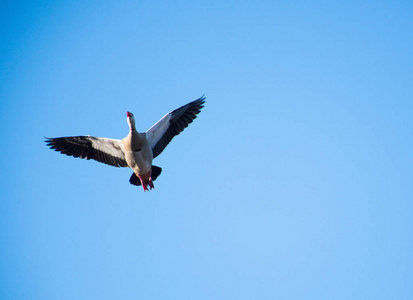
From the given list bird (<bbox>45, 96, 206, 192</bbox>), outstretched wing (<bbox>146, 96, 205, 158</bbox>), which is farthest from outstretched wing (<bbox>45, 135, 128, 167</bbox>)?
outstretched wing (<bbox>146, 96, 205, 158</bbox>)

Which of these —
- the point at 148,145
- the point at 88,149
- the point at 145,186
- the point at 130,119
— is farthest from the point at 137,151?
the point at 88,149

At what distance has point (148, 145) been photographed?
8.07 m

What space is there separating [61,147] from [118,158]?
1.31 metres

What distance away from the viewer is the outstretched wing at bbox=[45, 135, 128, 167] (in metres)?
8.53

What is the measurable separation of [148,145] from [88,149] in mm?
1566

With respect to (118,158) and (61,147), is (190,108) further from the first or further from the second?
(61,147)

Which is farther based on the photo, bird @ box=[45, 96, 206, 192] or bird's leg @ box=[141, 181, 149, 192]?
bird's leg @ box=[141, 181, 149, 192]

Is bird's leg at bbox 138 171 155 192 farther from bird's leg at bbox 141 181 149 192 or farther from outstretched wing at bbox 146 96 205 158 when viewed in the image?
outstretched wing at bbox 146 96 205 158

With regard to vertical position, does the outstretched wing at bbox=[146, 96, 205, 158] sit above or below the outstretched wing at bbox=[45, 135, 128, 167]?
above

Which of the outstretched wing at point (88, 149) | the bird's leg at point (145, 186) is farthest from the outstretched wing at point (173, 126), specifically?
the outstretched wing at point (88, 149)

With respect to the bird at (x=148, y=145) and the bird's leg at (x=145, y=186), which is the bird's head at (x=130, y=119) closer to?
the bird at (x=148, y=145)

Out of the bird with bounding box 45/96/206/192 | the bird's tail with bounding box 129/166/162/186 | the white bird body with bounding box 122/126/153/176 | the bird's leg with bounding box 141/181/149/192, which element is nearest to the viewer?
the white bird body with bounding box 122/126/153/176

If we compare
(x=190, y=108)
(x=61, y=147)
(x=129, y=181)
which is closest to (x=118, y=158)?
(x=129, y=181)

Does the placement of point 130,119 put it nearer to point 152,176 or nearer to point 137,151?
point 137,151
